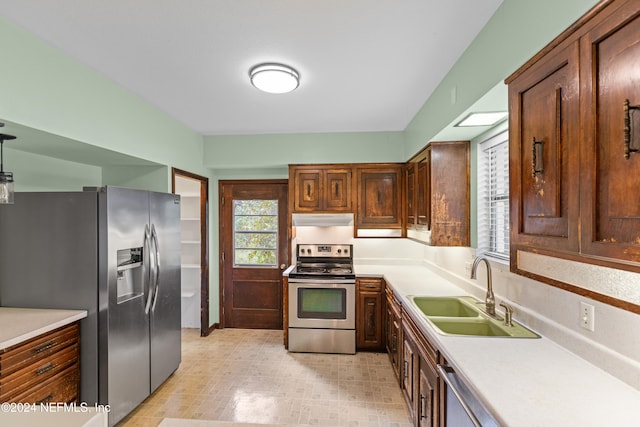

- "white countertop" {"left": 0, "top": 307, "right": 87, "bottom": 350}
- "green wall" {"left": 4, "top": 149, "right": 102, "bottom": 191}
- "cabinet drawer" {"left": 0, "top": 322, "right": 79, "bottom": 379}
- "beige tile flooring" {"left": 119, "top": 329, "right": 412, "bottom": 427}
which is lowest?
"beige tile flooring" {"left": 119, "top": 329, "right": 412, "bottom": 427}

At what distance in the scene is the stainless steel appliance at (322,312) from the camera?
11.3ft

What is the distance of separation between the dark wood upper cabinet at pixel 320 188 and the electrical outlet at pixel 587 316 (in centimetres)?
260

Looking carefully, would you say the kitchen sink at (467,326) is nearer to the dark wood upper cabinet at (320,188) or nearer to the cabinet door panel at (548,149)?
the cabinet door panel at (548,149)

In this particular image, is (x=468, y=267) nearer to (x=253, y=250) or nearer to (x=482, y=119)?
(x=482, y=119)

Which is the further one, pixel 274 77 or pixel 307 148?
pixel 307 148

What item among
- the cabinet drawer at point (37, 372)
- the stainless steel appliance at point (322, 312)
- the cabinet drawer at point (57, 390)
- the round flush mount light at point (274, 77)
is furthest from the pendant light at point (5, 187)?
the stainless steel appliance at point (322, 312)

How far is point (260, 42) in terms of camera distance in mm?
1817

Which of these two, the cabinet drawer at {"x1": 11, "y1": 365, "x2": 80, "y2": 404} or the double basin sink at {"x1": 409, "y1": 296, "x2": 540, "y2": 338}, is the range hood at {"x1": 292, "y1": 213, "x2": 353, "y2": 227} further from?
the cabinet drawer at {"x1": 11, "y1": 365, "x2": 80, "y2": 404}

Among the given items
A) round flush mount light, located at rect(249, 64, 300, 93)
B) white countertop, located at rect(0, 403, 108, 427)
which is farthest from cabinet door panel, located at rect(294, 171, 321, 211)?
white countertop, located at rect(0, 403, 108, 427)

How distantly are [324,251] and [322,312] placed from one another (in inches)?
31.9

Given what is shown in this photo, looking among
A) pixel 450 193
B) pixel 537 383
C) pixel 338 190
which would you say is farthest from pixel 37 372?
pixel 450 193

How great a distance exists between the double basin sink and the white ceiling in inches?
65.2

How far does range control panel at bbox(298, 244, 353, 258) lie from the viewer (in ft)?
13.2

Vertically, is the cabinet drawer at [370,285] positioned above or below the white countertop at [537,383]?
below
